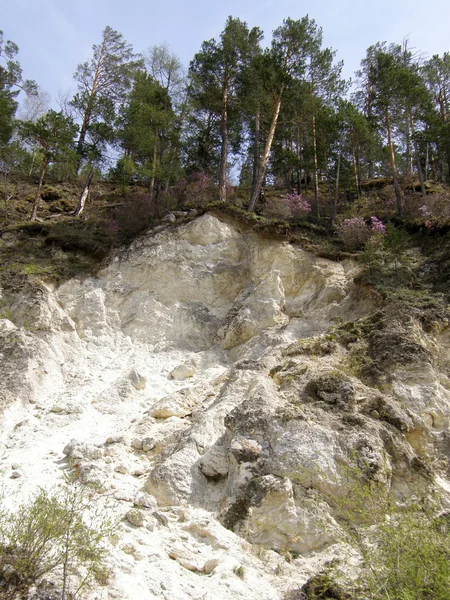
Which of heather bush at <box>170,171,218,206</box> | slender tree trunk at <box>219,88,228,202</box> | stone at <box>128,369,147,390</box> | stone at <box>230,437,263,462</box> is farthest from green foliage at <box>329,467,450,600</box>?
heather bush at <box>170,171,218,206</box>

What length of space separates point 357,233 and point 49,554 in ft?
42.9

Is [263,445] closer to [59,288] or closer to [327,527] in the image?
[327,527]

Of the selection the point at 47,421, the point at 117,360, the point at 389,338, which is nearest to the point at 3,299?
the point at 117,360

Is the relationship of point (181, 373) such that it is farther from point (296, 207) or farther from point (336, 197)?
point (336, 197)

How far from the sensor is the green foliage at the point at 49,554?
455 cm

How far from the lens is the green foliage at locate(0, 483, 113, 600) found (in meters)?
4.55

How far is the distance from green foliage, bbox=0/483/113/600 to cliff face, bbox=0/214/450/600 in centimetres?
26

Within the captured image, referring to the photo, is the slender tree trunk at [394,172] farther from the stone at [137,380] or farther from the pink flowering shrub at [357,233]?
the stone at [137,380]

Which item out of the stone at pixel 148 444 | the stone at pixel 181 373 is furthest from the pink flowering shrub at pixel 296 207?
the stone at pixel 148 444

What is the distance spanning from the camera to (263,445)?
737 centimetres

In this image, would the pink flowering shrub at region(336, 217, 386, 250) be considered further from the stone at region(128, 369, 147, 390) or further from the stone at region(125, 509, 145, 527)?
the stone at region(125, 509, 145, 527)

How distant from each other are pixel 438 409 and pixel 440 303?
347cm

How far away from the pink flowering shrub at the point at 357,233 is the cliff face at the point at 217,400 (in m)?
1.27

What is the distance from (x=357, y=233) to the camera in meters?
15.4
